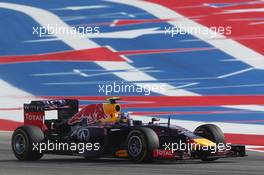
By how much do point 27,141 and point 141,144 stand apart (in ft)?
8.80

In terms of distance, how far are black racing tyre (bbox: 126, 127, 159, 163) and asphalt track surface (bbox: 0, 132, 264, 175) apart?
17 centimetres

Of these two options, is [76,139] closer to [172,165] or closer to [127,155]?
[127,155]

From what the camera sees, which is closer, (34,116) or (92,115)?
(92,115)

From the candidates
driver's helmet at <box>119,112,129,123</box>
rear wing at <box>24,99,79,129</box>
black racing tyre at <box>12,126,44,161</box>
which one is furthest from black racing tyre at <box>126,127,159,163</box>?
rear wing at <box>24,99,79,129</box>

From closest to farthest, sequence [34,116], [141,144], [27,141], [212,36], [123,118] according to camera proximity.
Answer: [141,144] → [27,141] → [123,118] → [34,116] → [212,36]

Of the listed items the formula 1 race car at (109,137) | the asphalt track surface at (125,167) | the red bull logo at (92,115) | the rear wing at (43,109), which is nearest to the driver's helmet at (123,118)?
the formula 1 race car at (109,137)

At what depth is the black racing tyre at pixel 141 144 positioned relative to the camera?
13.6 m

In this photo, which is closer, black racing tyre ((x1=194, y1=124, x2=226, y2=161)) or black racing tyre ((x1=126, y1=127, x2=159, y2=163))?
black racing tyre ((x1=126, y1=127, x2=159, y2=163))

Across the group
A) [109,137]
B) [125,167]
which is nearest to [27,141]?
[109,137]

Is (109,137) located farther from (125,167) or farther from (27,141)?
(27,141)

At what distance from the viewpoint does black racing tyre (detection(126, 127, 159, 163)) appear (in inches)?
534

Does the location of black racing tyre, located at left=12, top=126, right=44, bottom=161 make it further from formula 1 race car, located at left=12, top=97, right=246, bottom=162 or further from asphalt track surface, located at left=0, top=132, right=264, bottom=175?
asphalt track surface, located at left=0, top=132, right=264, bottom=175

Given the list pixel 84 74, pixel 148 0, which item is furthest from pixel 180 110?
pixel 148 0

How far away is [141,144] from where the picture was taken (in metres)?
13.7
